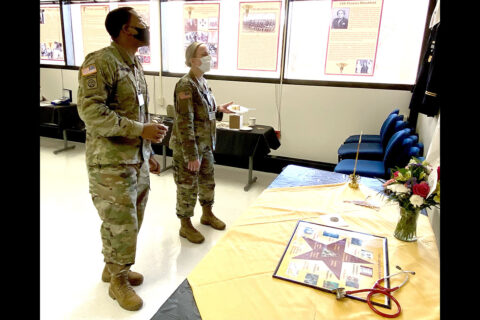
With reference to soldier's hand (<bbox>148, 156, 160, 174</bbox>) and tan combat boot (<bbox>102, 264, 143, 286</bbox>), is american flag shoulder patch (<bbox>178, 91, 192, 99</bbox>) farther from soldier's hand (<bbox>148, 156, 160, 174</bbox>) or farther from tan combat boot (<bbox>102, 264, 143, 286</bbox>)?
tan combat boot (<bbox>102, 264, 143, 286</bbox>)

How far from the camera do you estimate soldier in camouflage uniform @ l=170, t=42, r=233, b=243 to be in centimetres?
226

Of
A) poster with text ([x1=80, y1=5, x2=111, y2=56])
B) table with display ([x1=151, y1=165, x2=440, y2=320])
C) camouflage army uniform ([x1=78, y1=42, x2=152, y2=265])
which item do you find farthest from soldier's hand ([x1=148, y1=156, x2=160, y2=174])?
poster with text ([x1=80, y1=5, x2=111, y2=56])

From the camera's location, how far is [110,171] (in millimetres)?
1642

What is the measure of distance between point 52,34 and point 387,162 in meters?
5.53

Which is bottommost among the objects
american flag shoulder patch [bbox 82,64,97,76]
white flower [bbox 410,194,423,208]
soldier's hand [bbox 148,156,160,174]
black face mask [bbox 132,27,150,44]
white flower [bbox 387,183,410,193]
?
soldier's hand [bbox 148,156,160,174]

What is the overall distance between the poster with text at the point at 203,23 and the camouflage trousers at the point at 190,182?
229 centimetres

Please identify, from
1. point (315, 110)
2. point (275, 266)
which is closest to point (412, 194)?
point (275, 266)

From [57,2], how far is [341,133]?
483cm

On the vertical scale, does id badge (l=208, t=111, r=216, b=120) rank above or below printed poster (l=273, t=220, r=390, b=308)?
above

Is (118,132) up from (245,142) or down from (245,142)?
up

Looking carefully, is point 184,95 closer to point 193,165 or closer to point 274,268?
point 193,165

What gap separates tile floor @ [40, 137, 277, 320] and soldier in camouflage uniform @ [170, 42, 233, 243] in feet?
0.82

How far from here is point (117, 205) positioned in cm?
168

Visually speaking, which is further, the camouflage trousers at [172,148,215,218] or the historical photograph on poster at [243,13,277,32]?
the historical photograph on poster at [243,13,277,32]
